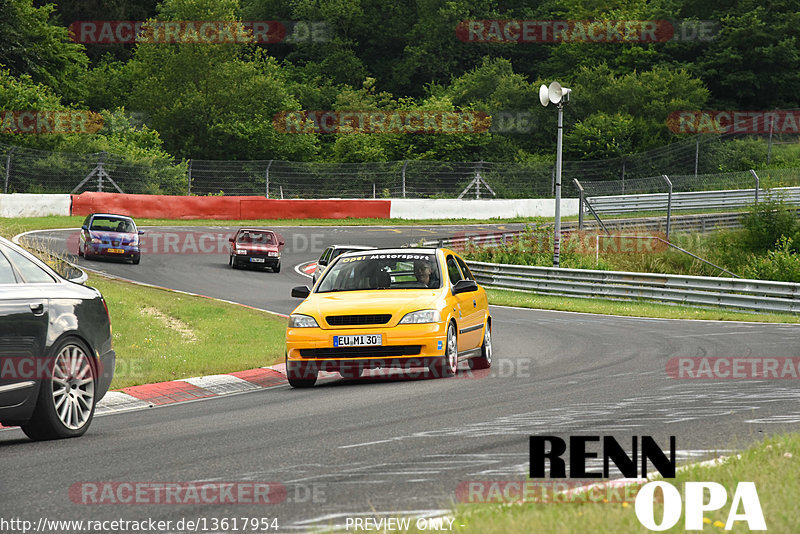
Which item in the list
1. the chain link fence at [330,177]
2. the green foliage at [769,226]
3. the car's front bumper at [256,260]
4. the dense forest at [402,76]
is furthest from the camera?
the dense forest at [402,76]

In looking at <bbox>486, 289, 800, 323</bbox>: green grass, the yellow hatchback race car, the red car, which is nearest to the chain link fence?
the red car

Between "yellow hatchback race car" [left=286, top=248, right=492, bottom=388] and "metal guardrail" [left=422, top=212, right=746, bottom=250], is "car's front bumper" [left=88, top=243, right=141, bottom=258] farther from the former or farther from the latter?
"yellow hatchback race car" [left=286, top=248, right=492, bottom=388]

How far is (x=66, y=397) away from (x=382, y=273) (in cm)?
570

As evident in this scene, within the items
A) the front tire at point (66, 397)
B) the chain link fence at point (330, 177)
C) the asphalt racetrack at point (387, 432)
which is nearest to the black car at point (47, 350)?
the front tire at point (66, 397)

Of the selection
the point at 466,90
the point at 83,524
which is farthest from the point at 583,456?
the point at 466,90

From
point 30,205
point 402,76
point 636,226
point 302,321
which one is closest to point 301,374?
point 302,321

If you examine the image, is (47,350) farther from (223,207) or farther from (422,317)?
(223,207)

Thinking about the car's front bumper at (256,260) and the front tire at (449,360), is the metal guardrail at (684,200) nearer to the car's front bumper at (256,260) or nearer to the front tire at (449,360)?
the car's front bumper at (256,260)

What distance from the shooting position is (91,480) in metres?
6.53

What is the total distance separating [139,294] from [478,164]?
97.2 feet

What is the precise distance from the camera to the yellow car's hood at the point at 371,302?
477 inches

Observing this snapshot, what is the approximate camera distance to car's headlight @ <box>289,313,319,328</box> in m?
12.1

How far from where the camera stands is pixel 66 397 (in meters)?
8.31

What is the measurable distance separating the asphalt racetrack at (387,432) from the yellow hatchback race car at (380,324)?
1.04ft
